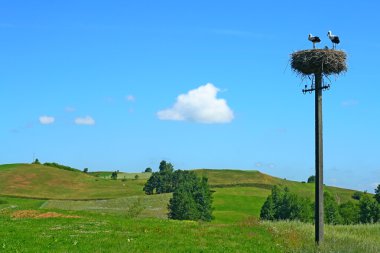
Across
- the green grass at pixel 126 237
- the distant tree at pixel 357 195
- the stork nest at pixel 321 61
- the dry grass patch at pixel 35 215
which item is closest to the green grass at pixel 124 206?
the dry grass patch at pixel 35 215

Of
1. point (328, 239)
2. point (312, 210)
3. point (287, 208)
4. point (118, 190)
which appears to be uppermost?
point (118, 190)

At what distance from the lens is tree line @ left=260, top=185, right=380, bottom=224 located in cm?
9244

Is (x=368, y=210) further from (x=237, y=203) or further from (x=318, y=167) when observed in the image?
(x=318, y=167)

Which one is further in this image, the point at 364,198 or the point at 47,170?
the point at 47,170

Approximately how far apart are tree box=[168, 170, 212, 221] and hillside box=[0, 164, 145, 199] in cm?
3803

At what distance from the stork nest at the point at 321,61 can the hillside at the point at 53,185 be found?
110729mm

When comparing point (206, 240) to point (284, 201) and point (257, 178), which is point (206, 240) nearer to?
point (284, 201)

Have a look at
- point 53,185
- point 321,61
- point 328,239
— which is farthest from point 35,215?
point 53,185

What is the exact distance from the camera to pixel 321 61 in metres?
28.4

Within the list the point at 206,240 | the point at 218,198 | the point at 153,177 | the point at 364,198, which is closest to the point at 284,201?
the point at 364,198

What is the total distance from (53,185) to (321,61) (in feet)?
433

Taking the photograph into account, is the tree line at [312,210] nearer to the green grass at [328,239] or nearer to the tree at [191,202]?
the tree at [191,202]

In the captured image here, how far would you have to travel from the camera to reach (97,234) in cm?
3141

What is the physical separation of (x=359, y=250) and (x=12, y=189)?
126 m
